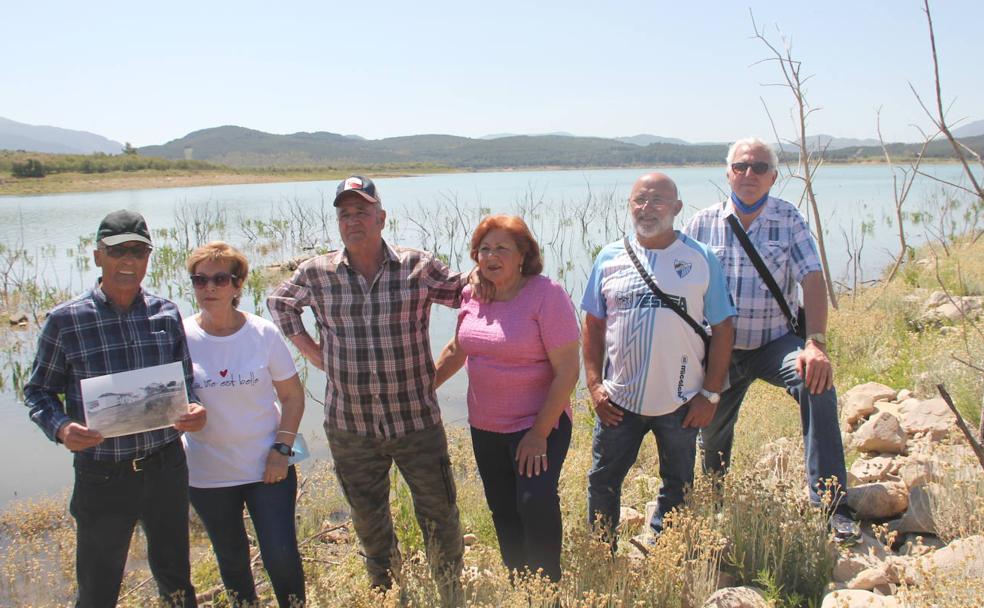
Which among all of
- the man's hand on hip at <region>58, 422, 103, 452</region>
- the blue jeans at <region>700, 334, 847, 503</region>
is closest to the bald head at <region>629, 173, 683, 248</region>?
the blue jeans at <region>700, 334, 847, 503</region>

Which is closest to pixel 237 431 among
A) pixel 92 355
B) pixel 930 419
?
pixel 92 355

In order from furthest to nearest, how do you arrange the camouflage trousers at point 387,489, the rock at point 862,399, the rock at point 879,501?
the rock at point 862,399 → the rock at point 879,501 → the camouflage trousers at point 387,489

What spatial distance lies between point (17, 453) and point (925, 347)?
949 centimetres

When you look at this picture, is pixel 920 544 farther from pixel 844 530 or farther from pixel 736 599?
pixel 736 599

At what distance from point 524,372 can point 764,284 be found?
143cm

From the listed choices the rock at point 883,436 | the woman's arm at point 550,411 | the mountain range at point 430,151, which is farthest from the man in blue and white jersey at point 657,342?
the mountain range at point 430,151

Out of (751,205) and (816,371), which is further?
(751,205)

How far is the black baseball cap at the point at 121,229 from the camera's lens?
2922 millimetres

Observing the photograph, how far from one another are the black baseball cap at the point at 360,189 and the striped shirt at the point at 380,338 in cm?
25

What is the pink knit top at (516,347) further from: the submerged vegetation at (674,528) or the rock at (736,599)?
the rock at (736,599)

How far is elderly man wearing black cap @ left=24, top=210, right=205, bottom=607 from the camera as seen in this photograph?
285 centimetres

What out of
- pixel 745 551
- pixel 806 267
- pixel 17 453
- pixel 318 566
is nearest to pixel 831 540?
pixel 745 551

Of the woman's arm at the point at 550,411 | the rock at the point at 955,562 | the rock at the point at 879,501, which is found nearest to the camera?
the rock at the point at 955,562

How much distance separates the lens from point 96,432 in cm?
281
